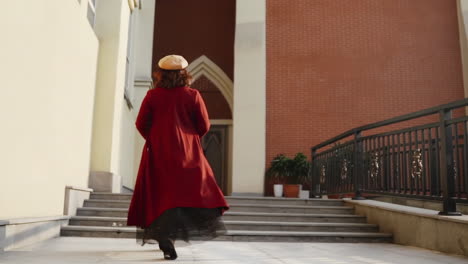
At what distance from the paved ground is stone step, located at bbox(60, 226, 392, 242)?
40 centimetres

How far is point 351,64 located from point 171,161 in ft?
26.2

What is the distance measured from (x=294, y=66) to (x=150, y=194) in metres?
7.66

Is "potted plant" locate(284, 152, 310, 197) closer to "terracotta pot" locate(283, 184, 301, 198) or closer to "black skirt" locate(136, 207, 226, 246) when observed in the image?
"terracotta pot" locate(283, 184, 301, 198)

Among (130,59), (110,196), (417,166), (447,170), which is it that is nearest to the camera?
(447,170)

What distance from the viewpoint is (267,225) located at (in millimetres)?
5277

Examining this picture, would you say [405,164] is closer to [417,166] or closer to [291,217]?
[417,166]

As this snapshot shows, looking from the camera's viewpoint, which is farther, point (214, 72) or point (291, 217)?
point (214, 72)

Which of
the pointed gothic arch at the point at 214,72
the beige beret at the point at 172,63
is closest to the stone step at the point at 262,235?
the beige beret at the point at 172,63

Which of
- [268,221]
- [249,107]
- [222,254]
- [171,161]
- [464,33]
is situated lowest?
[222,254]

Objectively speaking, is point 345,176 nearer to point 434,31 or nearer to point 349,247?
point 349,247

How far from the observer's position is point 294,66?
10.3m

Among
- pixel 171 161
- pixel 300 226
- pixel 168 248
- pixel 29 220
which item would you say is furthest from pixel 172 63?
pixel 300 226

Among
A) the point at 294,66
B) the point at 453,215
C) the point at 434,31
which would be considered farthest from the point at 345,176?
the point at 434,31

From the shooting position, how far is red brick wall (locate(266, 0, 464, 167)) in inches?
398
